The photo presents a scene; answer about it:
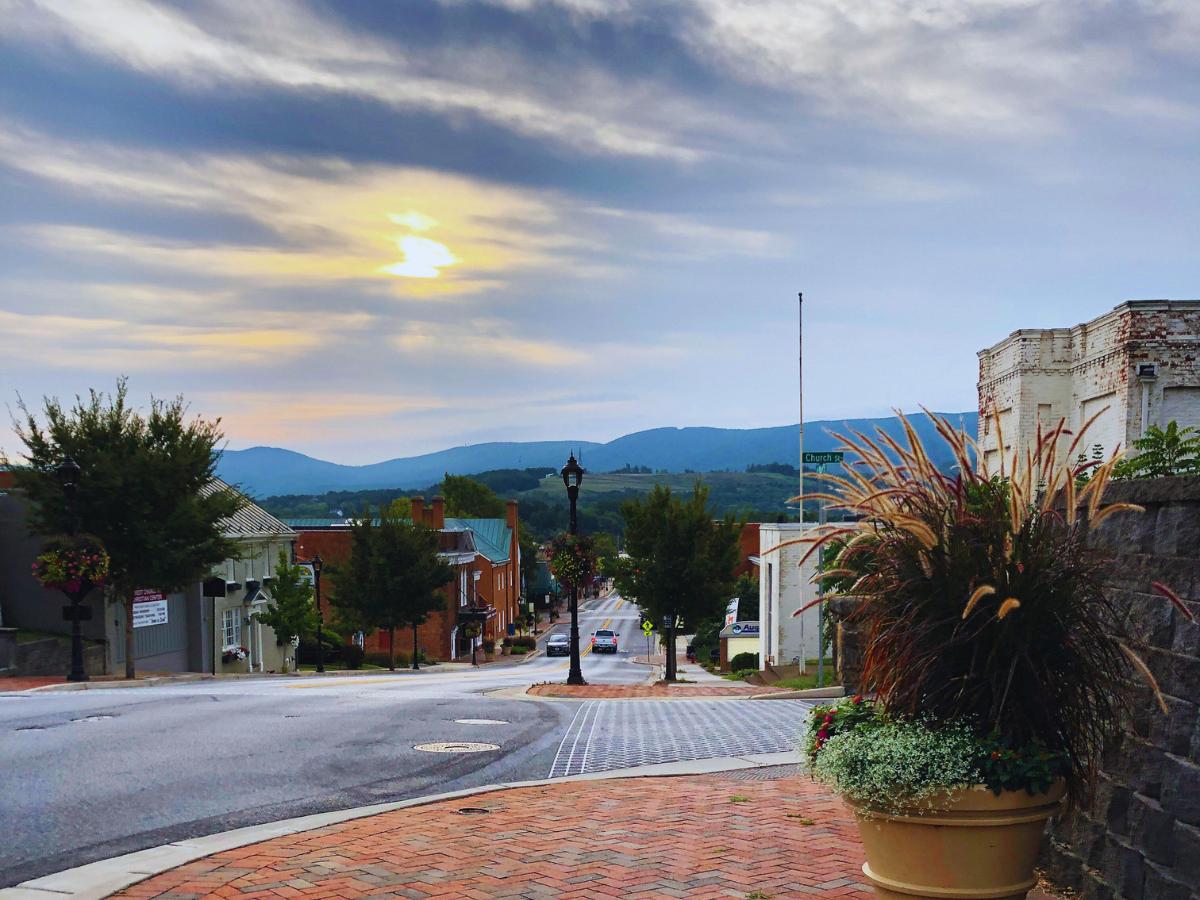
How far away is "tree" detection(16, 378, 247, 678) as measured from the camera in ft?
91.8

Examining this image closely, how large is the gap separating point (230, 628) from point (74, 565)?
1705 cm

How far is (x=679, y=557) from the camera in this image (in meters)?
45.5

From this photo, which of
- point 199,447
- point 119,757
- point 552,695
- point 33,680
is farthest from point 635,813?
point 199,447

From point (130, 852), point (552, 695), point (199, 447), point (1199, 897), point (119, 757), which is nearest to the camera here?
point (1199, 897)

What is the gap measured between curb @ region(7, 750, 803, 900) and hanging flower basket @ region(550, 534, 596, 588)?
14860 millimetres

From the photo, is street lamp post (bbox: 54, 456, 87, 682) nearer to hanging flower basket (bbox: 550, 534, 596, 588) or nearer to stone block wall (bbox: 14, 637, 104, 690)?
stone block wall (bbox: 14, 637, 104, 690)

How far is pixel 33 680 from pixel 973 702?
23848 mm

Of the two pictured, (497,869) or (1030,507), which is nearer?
(1030,507)

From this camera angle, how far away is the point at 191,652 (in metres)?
38.2

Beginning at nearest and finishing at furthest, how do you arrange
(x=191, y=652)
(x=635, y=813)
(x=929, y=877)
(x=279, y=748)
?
(x=929, y=877)
(x=635, y=813)
(x=279, y=748)
(x=191, y=652)

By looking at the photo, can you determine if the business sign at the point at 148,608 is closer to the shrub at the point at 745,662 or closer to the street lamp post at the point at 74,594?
the street lamp post at the point at 74,594

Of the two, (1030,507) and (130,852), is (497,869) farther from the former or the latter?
(1030,507)

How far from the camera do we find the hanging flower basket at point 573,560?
25.7 m

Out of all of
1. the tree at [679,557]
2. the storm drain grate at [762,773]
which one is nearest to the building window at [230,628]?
the tree at [679,557]
